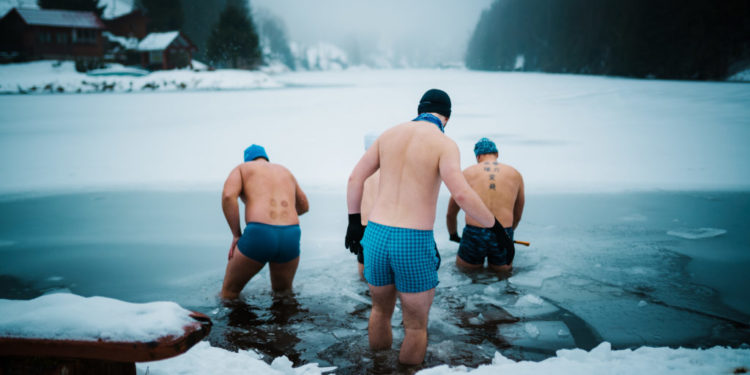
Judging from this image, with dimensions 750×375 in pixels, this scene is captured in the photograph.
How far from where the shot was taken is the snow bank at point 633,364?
2.05 metres

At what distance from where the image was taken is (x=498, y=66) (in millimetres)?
42438

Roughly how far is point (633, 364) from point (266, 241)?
249 cm

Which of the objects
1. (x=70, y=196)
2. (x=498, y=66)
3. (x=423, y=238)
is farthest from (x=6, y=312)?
(x=498, y=66)

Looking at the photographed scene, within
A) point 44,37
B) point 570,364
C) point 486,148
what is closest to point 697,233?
point 486,148

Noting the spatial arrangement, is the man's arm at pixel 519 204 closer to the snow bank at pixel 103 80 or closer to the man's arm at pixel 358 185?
the man's arm at pixel 358 185

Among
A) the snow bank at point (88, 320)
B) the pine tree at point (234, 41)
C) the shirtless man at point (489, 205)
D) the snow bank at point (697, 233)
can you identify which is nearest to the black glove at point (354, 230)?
the snow bank at point (88, 320)

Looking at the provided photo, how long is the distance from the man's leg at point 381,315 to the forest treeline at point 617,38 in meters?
17.3

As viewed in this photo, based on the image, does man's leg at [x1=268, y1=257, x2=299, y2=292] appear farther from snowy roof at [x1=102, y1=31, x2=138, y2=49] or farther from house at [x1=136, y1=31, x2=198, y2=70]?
snowy roof at [x1=102, y1=31, x2=138, y2=49]

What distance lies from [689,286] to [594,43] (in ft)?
104

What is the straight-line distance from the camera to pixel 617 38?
26547mm

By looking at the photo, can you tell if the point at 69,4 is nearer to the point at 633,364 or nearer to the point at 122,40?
the point at 122,40

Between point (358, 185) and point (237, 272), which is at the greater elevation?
point (358, 185)

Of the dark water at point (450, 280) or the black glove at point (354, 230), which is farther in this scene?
the dark water at point (450, 280)

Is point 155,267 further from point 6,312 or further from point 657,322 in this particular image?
A: point 657,322
